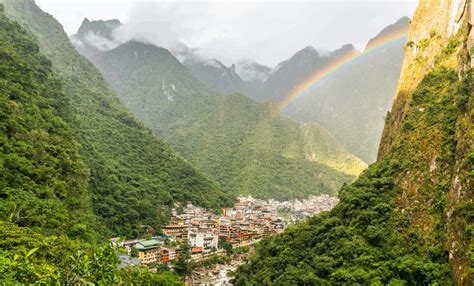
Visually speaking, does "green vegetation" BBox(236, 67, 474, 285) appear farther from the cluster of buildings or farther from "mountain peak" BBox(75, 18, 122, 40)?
"mountain peak" BBox(75, 18, 122, 40)

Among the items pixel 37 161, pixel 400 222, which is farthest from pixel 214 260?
pixel 400 222

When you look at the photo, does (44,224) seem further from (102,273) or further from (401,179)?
(401,179)

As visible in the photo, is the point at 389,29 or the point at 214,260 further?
the point at 389,29

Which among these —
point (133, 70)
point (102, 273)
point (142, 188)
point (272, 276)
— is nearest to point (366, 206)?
point (272, 276)

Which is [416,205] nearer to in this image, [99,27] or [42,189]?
[42,189]

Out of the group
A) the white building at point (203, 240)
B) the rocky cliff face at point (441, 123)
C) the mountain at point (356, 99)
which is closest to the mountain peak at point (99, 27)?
the mountain at point (356, 99)

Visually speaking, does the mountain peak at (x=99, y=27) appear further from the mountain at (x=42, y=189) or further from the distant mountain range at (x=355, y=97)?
the mountain at (x=42, y=189)
